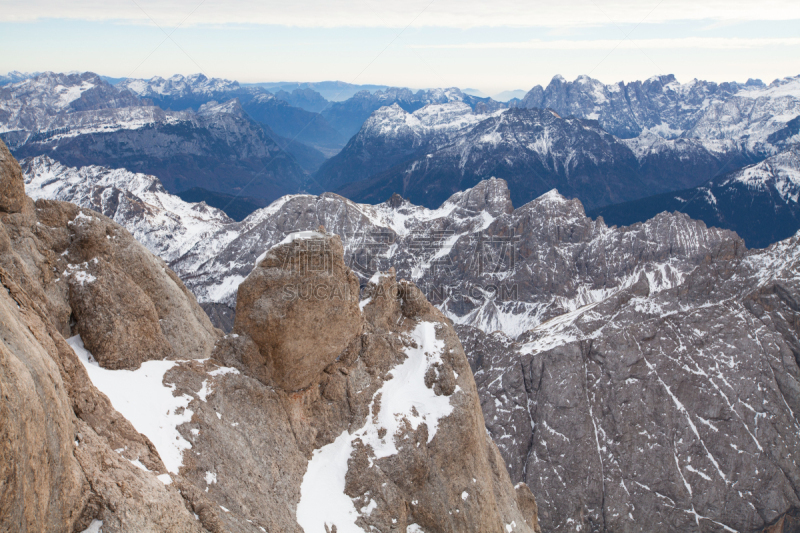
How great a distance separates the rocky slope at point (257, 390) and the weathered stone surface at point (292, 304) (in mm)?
104

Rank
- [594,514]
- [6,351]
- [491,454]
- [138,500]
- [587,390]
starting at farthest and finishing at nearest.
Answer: [587,390]
[594,514]
[491,454]
[138,500]
[6,351]

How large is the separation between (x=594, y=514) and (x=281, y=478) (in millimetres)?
79336

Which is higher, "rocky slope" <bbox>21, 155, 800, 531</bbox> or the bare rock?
the bare rock

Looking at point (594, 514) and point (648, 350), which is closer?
point (594, 514)

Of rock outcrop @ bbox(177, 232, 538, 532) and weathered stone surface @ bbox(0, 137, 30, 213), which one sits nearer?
weathered stone surface @ bbox(0, 137, 30, 213)

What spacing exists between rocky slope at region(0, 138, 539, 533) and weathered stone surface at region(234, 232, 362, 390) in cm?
10

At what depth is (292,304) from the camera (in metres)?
35.7

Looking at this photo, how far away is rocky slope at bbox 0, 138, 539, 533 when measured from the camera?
24.4 metres

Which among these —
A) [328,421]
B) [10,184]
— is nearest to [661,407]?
[328,421]

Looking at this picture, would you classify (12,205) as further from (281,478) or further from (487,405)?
(487,405)

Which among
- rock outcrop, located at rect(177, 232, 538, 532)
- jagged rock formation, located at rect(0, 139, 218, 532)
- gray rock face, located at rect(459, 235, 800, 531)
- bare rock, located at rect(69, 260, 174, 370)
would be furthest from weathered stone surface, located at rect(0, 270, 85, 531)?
gray rock face, located at rect(459, 235, 800, 531)

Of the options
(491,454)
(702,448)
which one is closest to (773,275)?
(702,448)

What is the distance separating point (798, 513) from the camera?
91500mm

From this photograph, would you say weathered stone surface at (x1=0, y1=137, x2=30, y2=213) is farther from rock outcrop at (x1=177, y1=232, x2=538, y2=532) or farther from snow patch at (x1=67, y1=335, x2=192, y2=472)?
rock outcrop at (x1=177, y1=232, x2=538, y2=532)
